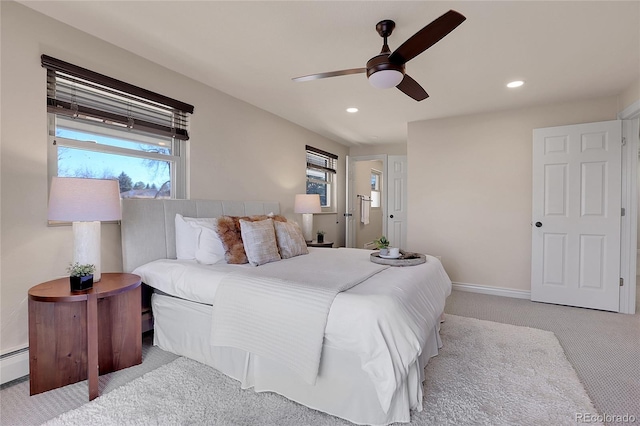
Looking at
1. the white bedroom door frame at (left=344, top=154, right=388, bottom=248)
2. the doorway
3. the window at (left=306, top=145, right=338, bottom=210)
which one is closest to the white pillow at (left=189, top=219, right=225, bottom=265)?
the window at (left=306, top=145, right=338, bottom=210)

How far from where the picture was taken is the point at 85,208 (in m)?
1.87

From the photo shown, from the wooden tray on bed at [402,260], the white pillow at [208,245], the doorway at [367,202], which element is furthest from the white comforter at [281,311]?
the doorway at [367,202]

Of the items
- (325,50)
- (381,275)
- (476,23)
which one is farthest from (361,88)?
(381,275)

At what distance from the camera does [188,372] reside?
2.05 m

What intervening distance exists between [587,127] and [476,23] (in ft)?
7.76

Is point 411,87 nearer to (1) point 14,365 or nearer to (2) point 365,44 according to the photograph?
(2) point 365,44

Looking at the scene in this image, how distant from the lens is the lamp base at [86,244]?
6.50 ft

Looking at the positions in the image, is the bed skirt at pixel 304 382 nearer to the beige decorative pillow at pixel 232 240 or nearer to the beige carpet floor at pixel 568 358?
the beige carpet floor at pixel 568 358

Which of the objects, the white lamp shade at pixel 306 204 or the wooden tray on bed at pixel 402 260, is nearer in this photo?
the wooden tray on bed at pixel 402 260

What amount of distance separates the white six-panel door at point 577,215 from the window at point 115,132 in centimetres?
416

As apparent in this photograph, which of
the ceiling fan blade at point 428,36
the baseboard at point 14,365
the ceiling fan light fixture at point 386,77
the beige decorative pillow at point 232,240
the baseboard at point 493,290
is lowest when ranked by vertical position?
the baseboard at point 493,290

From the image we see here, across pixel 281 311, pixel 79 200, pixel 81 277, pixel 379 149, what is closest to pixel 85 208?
pixel 79 200

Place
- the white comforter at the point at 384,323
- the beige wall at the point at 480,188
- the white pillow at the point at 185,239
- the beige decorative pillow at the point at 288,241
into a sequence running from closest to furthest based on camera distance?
the white comforter at the point at 384,323 < the white pillow at the point at 185,239 < the beige decorative pillow at the point at 288,241 < the beige wall at the point at 480,188

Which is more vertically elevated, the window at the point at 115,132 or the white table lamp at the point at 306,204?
the window at the point at 115,132
